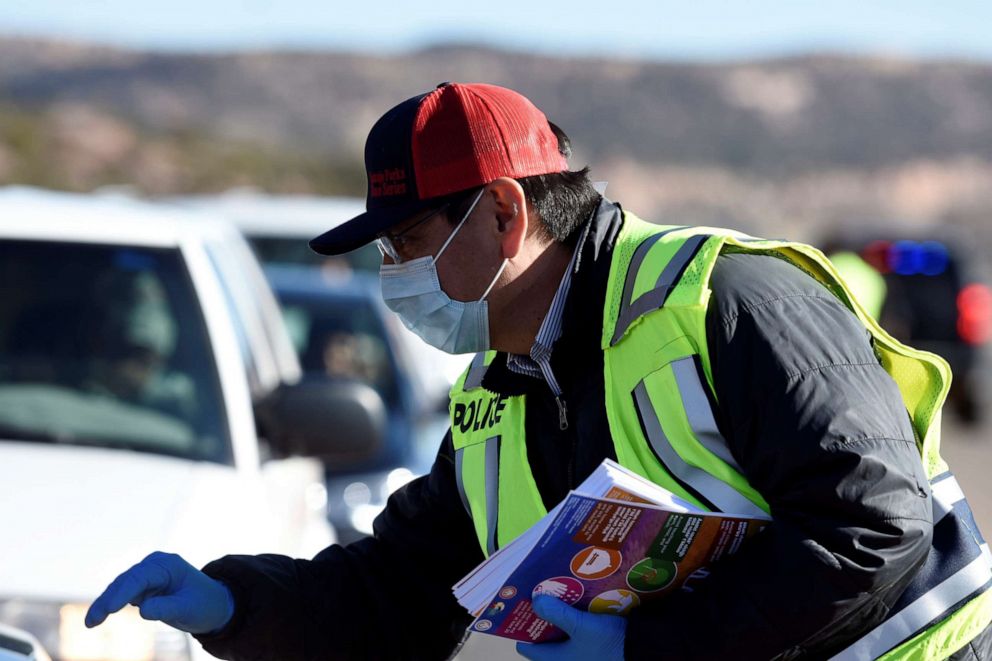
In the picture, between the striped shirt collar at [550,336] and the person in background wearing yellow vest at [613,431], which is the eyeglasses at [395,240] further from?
the striped shirt collar at [550,336]

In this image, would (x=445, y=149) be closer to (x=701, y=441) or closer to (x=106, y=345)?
(x=701, y=441)

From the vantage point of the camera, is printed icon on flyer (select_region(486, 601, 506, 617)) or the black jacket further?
printed icon on flyer (select_region(486, 601, 506, 617))

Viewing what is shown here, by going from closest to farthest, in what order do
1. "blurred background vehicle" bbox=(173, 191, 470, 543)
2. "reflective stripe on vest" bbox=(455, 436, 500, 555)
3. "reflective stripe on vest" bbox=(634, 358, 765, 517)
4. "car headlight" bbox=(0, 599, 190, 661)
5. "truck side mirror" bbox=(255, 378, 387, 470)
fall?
"reflective stripe on vest" bbox=(634, 358, 765, 517) < "reflective stripe on vest" bbox=(455, 436, 500, 555) < "car headlight" bbox=(0, 599, 190, 661) < "truck side mirror" bbox=(255, 378, 387, 470) < "blurred background vehicle" bbox=(173, 191, 470, 543)

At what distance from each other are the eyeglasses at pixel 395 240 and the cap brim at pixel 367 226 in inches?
0.9

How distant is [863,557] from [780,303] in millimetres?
375

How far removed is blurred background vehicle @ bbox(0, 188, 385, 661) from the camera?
368 cm

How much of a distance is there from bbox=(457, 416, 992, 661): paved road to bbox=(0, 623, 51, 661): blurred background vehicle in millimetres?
2751

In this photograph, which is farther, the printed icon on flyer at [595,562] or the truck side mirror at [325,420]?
the truck side mirror at [325,420]

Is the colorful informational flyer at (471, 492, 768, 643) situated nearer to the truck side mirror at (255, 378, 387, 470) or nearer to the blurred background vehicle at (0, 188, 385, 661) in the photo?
the blurred background vehicle at (0, 188, 385, 661)

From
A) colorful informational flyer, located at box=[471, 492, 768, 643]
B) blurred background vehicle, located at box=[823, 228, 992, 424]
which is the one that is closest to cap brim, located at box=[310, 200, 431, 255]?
colorful informational flyer, located at box=[471, 492, 768, 643]

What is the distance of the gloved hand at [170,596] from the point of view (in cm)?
253

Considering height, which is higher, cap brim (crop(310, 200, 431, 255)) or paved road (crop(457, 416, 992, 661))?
cap brim (crop(310, 200, 431, 255))

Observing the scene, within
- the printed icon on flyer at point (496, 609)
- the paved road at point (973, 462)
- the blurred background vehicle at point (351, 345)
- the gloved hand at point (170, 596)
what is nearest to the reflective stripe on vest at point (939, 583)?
the printed icon on flyer at point (496, 609)

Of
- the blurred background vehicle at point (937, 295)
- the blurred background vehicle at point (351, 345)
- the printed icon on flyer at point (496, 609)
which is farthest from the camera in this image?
the blurred background vehicle at point (937, 295)
